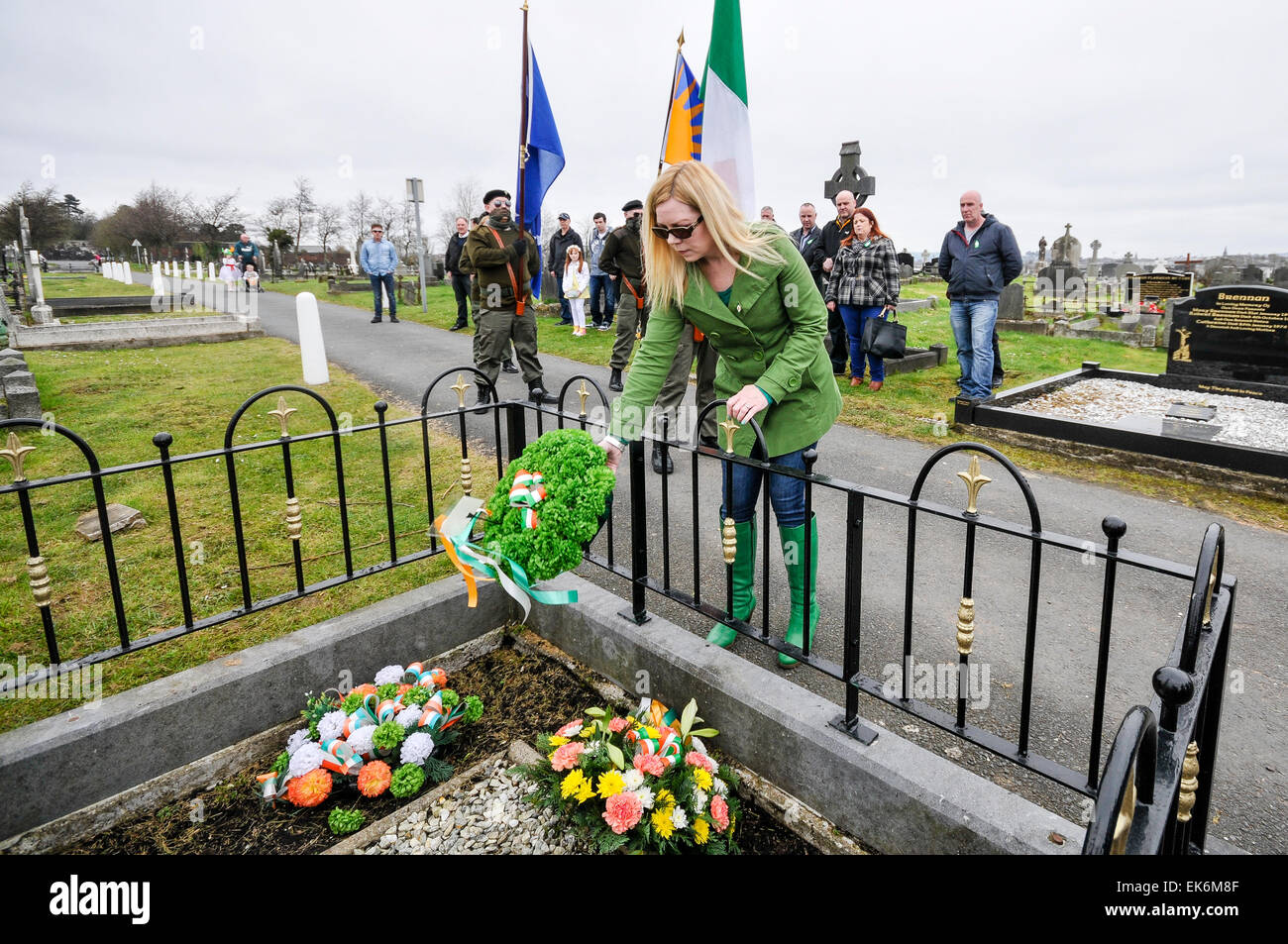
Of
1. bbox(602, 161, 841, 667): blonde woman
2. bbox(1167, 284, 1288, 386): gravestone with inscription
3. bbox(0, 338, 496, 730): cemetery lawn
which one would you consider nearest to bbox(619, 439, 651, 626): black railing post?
bbox(602, 161, 841, 667): blonde woman

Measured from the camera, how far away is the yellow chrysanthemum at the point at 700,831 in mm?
2291

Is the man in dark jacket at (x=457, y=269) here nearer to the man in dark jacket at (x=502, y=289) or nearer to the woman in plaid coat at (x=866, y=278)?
the man in dark jacket at (x=502, y=289)

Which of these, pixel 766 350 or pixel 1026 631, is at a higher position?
pixel 766 350

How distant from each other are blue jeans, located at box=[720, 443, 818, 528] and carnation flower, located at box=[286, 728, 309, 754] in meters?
1.82

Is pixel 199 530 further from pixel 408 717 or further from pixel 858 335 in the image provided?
pixel 858 335

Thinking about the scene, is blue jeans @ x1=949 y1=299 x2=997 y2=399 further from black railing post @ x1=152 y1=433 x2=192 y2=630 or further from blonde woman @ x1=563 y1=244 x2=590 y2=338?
black railing post @ x1=152 y1=433 x2=192 y2=630

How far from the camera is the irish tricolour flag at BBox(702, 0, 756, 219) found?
451cm

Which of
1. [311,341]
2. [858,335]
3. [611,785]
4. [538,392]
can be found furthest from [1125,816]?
[311,341]

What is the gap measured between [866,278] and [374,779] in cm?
800

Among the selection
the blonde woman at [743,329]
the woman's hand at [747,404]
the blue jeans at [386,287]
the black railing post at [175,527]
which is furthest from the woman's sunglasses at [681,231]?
the blue jeans at [386,287]

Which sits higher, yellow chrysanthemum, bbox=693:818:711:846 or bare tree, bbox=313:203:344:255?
bare tree, bbox=313:203:344:255

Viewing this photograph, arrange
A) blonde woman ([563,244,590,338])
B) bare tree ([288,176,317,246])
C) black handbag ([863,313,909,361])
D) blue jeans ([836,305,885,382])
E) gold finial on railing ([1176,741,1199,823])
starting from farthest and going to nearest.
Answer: bare tree ([288,176,317,246])
blonde woman ([563,244,590,338])
blue jeans ([836,305,885,382])
black handbag ([863,313,909,361])
gold finial on railing ([1176,741,1199,823])

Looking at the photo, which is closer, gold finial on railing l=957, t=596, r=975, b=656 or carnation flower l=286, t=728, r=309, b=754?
gold finial on railing l=957, t=596, r=975, b=656

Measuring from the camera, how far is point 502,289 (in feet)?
26.0
